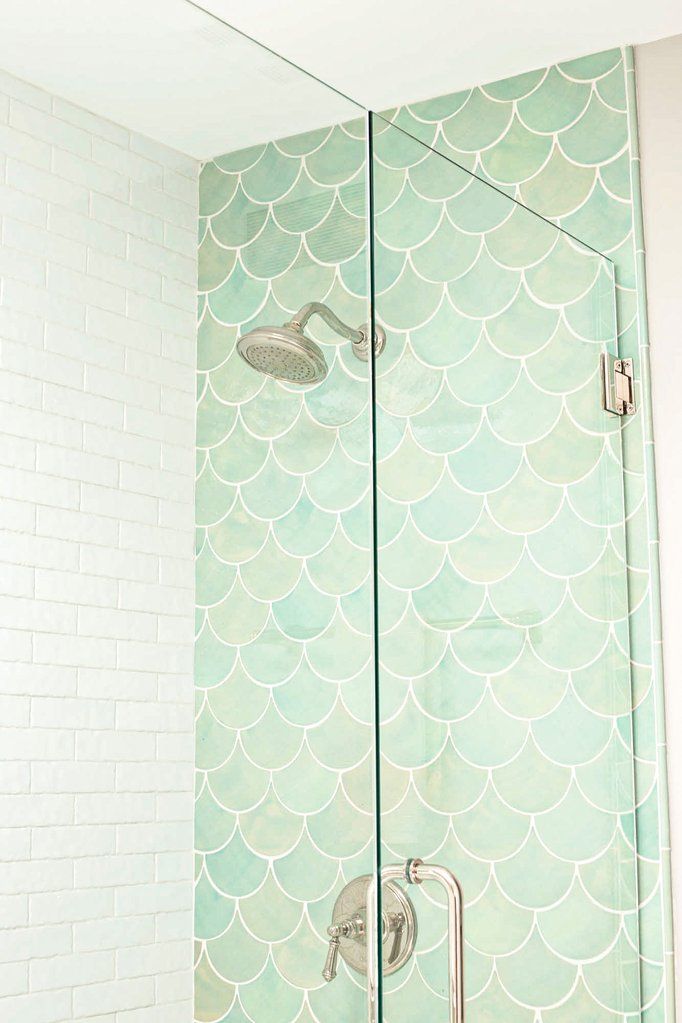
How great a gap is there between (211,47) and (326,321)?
1.04 ft

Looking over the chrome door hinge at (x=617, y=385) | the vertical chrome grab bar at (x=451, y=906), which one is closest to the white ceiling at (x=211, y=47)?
the chrome door hinge at (x=617, y=385)

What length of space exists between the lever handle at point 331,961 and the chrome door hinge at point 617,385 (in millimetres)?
1051

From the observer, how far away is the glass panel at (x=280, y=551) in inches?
50.0

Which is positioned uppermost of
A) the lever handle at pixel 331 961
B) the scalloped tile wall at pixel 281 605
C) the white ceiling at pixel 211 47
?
the white ceiling at pixel 211 47

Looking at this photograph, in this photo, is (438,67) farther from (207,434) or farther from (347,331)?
(207,434)

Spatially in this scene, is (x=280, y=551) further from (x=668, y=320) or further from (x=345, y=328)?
(x=668, y=320)

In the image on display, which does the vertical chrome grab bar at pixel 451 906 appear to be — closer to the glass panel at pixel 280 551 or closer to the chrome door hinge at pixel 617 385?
the glass panel at pixel 280 551

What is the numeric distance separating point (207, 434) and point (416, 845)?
0.57m

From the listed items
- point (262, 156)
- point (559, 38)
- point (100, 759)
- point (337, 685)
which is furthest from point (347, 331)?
point (559, 38)

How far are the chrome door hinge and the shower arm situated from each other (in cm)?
71

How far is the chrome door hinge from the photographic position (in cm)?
208

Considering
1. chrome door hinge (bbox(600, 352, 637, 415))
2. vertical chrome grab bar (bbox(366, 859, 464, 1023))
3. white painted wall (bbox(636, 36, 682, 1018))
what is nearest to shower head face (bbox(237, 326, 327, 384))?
vertical chrome grab bar (bbox(366, 859, 464, 1023))

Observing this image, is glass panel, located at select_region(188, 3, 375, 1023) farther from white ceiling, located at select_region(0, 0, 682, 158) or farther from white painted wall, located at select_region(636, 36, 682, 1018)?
white painted wall, located at select_region(636, 36, 682, 1018)

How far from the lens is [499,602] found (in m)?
1.77
